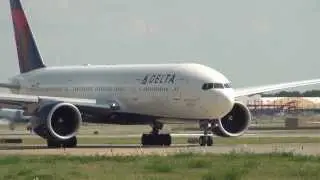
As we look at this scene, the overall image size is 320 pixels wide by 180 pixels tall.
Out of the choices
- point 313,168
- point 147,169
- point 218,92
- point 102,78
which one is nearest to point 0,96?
point 102,78

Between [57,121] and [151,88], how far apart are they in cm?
591

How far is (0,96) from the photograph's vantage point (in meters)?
46.7

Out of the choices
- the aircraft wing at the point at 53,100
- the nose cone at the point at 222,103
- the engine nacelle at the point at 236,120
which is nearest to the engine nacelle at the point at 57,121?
the aircraft wing at the point at 53,100

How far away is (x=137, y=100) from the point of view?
1965 inches

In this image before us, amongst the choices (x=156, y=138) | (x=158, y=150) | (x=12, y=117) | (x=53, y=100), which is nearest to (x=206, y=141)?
(x=156, y=138)

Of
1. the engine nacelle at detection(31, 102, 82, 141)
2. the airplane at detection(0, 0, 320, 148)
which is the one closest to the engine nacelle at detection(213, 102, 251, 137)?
the airplane at detection(0, 0, 320, 148)

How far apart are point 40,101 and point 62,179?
83.0 feet

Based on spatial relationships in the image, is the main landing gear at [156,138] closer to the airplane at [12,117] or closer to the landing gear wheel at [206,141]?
the landing gear wheel at [206,141]

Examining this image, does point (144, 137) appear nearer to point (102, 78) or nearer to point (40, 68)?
point (102, 78)

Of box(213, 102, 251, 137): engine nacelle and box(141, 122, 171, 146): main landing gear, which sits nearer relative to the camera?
box(141, 122, 171, 146): main landing gear

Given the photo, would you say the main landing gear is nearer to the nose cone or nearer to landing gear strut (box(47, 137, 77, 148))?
the nose cone

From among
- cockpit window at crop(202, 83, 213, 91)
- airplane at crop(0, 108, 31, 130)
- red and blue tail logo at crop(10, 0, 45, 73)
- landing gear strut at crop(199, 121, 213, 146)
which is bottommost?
landing gear strut at crop(199, 121, 213, 146)

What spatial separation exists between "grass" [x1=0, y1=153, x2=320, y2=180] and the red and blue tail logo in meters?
30.6

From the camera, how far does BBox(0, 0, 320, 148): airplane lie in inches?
1829
